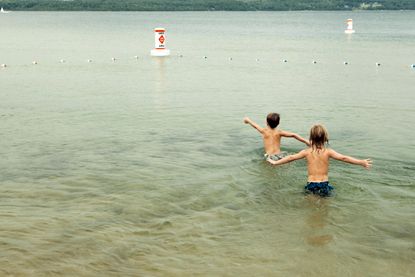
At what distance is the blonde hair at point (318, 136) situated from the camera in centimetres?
854

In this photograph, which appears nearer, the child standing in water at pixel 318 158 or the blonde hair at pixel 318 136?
the blonde hair at pixel 318 136

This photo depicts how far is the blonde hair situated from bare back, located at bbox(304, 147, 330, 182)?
0.08 meters

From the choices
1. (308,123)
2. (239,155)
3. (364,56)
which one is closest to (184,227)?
(239,155)

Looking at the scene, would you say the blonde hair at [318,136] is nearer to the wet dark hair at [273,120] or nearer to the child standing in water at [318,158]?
the child standing in water at [318,158]

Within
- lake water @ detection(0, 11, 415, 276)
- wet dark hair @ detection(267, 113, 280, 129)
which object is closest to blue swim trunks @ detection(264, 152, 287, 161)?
lake water @ detection(0, 11, 415, 276)

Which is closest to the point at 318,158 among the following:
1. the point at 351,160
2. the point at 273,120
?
the point at 351,160

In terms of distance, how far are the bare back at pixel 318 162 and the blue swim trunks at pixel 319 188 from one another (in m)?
0.09

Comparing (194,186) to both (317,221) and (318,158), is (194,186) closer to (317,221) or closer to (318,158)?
(318,158)

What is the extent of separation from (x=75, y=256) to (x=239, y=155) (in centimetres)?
569

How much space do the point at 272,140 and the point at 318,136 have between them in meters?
2.44

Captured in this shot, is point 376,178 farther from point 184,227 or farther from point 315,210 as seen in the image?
point 184,227

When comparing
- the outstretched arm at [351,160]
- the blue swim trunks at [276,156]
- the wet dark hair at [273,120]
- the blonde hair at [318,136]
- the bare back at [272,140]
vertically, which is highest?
the blonde hair at [318,136]

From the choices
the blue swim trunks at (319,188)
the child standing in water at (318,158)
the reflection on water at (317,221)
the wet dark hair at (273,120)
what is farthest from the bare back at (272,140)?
the reflection on water at (317,221)

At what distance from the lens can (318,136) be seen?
8672 mm
